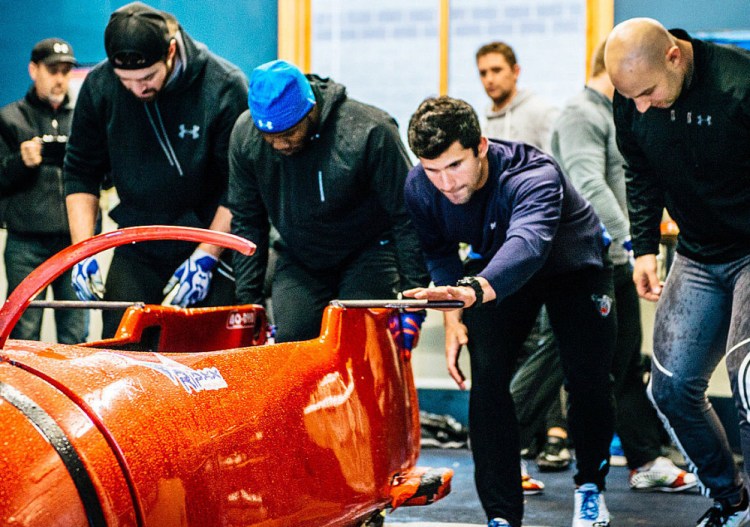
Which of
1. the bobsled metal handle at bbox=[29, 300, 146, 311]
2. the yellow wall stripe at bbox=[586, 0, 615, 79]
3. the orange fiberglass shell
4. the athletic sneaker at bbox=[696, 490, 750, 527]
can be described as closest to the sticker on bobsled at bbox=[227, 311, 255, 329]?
the orange fiberglass shell

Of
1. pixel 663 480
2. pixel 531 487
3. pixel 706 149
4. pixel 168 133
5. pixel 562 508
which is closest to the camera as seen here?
pixel 706 149

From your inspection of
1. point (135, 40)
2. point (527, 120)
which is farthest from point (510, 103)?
point (135, 40)

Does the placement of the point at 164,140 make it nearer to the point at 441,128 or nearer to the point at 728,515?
the point at 441,128

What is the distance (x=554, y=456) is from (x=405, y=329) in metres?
1.81

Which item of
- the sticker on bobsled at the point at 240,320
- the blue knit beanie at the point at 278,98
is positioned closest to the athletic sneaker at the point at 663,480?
the sticker on bobsled at the point at 240,320

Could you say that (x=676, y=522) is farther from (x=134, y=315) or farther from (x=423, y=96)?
(x=423, y=96)

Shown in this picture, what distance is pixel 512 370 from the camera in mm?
3088

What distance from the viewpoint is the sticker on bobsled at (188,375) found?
1968 millimetres

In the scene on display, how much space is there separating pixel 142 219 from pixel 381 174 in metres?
0.92

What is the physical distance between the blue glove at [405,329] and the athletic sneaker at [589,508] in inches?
26.9

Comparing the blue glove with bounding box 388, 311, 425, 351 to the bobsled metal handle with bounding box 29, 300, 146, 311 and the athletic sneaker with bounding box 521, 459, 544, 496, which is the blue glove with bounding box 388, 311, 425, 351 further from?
the athletic sneaker with bounding box 521, 459, 544, 496

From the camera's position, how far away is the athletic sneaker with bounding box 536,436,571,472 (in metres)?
4.60

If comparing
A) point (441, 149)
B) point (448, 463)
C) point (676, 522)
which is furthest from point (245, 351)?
point (448, 463)

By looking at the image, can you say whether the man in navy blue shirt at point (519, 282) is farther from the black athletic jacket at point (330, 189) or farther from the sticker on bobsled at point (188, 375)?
the sticker on bobsled at point (188, 375)
